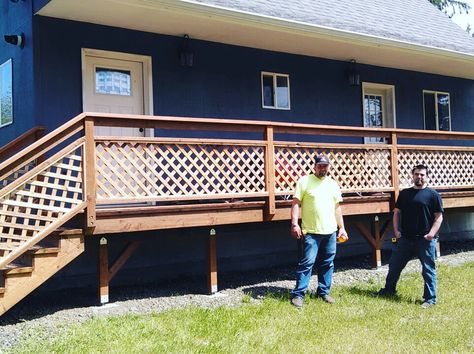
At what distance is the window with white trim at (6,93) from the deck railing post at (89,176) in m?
2.85

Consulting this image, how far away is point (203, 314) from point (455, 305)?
2.98 m

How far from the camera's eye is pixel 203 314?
5.87 meters

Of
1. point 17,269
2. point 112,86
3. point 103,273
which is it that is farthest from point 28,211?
point 112,86

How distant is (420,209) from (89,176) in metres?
3.89

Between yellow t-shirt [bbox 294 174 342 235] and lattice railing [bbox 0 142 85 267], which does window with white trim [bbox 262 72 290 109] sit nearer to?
yellow t-shirt [bbox 294 174 342 235]

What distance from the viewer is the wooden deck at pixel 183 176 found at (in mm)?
5652

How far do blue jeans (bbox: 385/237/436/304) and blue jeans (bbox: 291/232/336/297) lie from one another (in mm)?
832

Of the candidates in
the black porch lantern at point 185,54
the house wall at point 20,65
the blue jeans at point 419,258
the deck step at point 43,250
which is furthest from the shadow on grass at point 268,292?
the house wall at point 20,65

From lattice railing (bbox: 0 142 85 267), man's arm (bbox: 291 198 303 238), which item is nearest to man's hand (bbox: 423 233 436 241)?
man's arm (bbox: 291 198 303 238)

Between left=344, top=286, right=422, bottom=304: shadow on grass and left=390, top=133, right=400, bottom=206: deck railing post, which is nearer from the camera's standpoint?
left=344, top=286, right=422, bottom=304: shadow on grass

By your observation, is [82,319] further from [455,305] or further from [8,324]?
[455,305]

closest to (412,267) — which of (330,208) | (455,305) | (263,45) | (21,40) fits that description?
(455,305)

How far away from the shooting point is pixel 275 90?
9.40 metres

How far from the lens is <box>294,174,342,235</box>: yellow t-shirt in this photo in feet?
20.9
